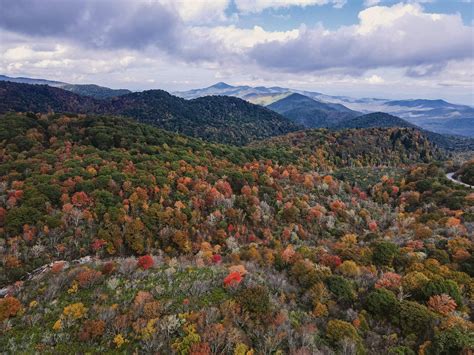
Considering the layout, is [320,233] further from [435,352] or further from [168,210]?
[435,352]

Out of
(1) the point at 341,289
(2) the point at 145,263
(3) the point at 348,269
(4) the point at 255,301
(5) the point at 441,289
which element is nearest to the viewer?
(4) the point at 255,301

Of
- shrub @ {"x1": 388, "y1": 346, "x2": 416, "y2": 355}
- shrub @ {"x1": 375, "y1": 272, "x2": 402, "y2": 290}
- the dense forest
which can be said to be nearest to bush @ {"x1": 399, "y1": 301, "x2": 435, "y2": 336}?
the dense forest

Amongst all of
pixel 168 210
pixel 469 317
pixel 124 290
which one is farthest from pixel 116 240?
pixel 469 317

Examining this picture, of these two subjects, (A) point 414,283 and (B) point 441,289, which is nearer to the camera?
(B) point 441,289

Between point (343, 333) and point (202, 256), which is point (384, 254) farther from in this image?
point (202, 256)

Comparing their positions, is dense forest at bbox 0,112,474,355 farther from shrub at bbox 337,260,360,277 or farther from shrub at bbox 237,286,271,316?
shrub at bbox 337,260,360,277

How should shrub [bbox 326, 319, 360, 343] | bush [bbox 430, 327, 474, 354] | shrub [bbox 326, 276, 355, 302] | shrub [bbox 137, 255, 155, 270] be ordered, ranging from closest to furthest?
1. bush [bbox 430, 327, 474, 354]
2. shrub [bbox 326, 319, 360, 343]
3. shrub [bbox 326, 276, 355, 302]
4. shrub [bbox 137, 255, 155, 270]

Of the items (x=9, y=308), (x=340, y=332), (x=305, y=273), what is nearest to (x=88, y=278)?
(x=9, y=308)
